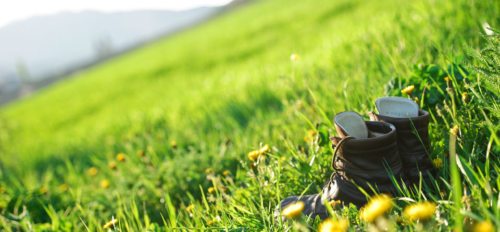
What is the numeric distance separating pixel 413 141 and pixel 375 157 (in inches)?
8.8

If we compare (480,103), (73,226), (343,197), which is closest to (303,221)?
(343,197)

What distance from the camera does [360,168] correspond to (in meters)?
1.68

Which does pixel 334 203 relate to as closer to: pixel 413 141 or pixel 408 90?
pixel 413 141

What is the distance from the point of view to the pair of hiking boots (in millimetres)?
1662

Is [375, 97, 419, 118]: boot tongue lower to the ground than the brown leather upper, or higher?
higher

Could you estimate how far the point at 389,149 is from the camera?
168 centimetres

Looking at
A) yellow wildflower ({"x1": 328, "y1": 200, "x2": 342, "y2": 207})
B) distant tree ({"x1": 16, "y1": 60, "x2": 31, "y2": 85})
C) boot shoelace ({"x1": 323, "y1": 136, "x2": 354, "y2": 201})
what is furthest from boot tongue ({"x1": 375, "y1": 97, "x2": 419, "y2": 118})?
distant tree ({"x1": 16, "y1": 60, "x2": 31, "y2": 85})

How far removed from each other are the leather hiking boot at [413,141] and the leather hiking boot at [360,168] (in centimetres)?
7

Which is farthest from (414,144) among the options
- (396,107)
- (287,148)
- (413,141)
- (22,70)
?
(22,70)

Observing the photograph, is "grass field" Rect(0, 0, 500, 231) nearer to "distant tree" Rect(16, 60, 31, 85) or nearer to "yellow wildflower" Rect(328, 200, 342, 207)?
"yellow wildflower" Rect(328, 200, 342, 207)

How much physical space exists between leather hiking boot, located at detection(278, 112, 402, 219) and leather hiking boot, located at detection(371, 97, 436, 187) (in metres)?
0.07

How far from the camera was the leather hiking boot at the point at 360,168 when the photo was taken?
165 cm

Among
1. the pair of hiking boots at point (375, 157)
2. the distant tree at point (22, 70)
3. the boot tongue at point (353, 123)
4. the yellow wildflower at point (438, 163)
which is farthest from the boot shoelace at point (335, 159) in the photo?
the distant tree at point (22, 70)

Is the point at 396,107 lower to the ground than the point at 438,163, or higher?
higher
